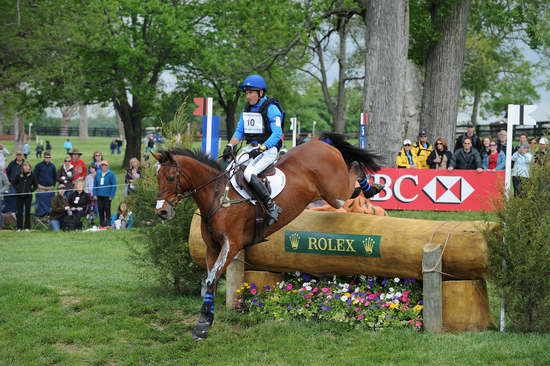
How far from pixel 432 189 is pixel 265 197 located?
30.2 feet

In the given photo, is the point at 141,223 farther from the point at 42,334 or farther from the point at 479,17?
the point at 479,17

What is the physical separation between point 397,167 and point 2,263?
29.5 feet

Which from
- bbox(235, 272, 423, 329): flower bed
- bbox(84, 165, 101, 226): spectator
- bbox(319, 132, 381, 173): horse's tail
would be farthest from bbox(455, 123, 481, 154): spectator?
bbox(235, 272, 423, 329): flower bed

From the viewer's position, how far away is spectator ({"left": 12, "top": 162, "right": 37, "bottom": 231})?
1773cm

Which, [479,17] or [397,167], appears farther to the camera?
[479,17]

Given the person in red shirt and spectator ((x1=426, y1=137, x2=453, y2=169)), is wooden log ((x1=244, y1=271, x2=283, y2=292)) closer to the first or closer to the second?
spectator ((x1=426, y1=137, x2=453, y2=169))

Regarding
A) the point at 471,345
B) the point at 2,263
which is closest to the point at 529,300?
the point at 471,345

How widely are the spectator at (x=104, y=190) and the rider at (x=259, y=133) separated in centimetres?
963

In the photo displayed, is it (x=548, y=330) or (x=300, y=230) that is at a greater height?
(x=300, y=230)

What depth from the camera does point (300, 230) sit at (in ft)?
26.7

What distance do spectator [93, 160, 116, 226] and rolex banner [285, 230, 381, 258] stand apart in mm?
10041

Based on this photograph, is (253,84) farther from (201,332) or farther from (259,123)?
(201,332)

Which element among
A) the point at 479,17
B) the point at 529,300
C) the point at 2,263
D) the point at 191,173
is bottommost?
the point at 2,263

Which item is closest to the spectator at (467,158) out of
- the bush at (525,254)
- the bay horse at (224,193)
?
the bay horse at (224,193)
